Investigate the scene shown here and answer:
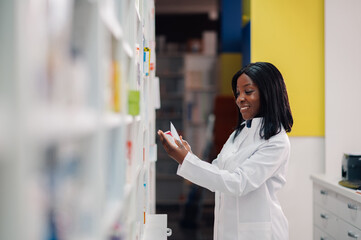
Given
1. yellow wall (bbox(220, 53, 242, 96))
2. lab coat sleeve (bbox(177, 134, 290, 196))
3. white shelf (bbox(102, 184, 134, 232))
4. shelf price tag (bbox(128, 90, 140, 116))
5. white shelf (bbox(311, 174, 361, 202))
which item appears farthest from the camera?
yellow wall (bbox(220, 53, 242, 96))

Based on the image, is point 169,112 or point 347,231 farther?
point 169,112

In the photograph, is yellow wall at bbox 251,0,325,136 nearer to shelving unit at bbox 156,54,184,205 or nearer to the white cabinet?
the white cabinet

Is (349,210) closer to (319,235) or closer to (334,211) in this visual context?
(334,211)

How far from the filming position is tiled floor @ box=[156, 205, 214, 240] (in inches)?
210

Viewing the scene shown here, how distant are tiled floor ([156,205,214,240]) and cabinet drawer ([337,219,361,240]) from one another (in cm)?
255

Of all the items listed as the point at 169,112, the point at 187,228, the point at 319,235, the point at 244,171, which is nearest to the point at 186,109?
the point at 169,112

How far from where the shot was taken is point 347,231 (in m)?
2.82

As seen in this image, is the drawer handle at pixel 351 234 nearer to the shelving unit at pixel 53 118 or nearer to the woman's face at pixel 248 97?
the woman's face at pixel 248 97

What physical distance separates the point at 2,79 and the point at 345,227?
9.08 ft

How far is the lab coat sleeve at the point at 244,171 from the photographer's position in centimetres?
222

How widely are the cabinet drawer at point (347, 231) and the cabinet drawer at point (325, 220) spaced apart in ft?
0.30

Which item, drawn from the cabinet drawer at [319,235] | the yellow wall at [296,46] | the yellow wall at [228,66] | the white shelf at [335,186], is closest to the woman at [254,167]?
the white shelf at [335,186]

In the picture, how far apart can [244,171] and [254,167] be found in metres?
0.06

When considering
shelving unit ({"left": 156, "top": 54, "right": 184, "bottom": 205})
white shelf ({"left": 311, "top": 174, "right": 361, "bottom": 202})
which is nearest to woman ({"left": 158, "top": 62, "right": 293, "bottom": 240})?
white shelf ({"left": 311, "top": 174, "right": 361, "bottom": 202})
